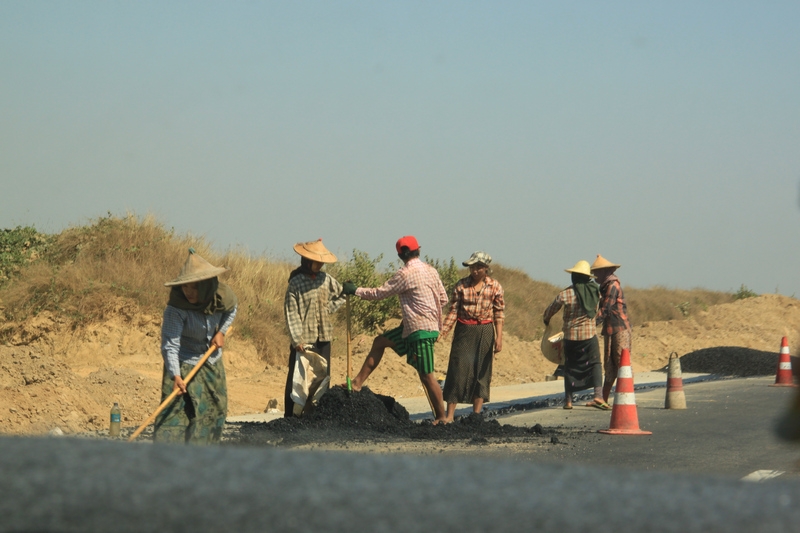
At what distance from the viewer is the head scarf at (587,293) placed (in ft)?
43.8

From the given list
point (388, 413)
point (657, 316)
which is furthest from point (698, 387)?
point (657, 316)

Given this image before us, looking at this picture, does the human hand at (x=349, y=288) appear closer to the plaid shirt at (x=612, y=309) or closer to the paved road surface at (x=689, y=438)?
the paved road surface at (x=689, y=438)

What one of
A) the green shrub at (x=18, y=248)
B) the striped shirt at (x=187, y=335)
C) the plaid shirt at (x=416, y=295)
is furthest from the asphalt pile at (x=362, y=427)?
the green shrub at (x=18, y=248)

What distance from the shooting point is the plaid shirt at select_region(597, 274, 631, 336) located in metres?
13.4

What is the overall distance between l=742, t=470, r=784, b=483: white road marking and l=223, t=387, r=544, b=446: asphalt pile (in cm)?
283

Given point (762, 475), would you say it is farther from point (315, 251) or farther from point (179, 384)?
point (315, 251)

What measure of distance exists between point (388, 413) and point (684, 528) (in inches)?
367

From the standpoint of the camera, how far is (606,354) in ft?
43.8

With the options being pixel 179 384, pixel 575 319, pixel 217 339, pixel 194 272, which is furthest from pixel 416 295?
pixel 179 384

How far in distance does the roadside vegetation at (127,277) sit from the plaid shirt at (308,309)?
9122 millimetres

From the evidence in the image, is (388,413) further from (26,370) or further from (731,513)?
(731,513)

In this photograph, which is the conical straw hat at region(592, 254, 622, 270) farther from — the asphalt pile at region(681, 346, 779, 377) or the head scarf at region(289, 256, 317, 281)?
the asphalt pile at region(681, 346, 779, 377)

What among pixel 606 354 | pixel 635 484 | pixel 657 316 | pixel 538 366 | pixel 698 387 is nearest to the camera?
pixel 635 484

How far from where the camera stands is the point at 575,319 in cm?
1349
